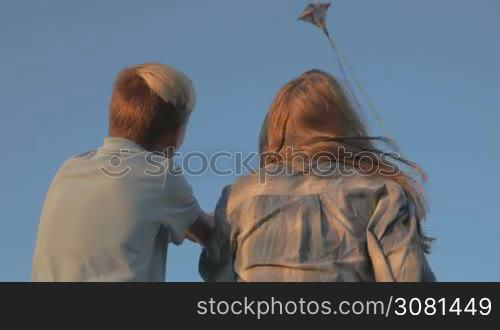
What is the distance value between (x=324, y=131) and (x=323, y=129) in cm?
1

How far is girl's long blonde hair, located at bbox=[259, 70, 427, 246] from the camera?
5426 millimetres

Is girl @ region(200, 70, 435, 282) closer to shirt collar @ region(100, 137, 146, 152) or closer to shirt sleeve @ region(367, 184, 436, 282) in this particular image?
shirt sleeve @ region(367, 184, 436, 282)

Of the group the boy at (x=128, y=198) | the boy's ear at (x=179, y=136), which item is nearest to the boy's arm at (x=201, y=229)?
the boy at (x=128, y=198)

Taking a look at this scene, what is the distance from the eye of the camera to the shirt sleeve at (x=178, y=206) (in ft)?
16.7

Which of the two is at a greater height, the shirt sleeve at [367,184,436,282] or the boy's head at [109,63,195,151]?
the boy's head at [109,63,195,151]

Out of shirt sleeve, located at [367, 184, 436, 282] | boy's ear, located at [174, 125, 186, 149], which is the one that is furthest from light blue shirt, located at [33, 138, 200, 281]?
shirt sleeve, located at [367, 184, 436, 282]

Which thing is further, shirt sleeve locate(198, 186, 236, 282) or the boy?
shirt sleeve locate(198, 186, 236, 282)

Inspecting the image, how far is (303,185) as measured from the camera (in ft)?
17.5

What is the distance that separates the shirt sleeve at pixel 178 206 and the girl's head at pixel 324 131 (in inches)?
20.0

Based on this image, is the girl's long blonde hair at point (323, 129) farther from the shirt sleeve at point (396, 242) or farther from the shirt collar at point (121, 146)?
the shirt collar at point (121, 146)

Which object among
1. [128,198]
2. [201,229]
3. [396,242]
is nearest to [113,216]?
[128,198]

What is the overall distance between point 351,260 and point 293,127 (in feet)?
2.47

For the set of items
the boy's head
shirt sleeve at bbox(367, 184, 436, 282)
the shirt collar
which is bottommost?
shirt sleeve at bbox(367, 184, 436, 282)

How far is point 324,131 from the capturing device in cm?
545
